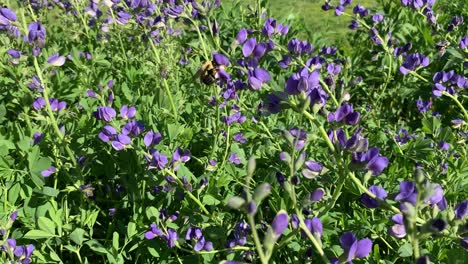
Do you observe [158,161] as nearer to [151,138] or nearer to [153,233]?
[151,138]

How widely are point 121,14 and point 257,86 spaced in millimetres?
1356

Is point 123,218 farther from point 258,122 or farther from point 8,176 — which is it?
point 258,122

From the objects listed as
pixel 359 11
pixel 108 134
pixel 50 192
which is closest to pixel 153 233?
pixel 108 134

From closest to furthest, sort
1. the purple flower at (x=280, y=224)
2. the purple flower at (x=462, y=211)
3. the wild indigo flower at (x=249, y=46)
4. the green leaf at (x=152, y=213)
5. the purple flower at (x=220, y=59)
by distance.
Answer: the purple flower at (x=280, y=224)
the purple flower at (x=462, y=211)
the wild indigo flower at (x=249, y=46)
the purple flower at (x=220, y=59)
the green leaf at (x=152, y=213)

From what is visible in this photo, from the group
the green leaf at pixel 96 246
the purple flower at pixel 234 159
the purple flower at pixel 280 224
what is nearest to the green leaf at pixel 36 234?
the green leaf at pixel 96 246

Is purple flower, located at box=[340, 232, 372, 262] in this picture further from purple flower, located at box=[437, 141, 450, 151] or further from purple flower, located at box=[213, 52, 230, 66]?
purple flower, located at box=[437, 141, 450, 151]

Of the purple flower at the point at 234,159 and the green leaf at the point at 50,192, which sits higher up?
the purple flower at the point at 234,159

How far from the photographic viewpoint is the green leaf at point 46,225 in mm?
1811

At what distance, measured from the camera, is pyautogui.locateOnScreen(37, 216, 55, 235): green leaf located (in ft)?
5.94

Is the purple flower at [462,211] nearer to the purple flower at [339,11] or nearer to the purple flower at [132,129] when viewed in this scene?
the purple flower at [132,129]

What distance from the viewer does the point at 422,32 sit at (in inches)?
146

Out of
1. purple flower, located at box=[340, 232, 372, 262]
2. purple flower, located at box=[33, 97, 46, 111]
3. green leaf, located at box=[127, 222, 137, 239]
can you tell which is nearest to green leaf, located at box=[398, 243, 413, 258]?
purple flower, located at box=[340, 232, 372, 262]

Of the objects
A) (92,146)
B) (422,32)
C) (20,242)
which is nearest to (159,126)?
(92,146)

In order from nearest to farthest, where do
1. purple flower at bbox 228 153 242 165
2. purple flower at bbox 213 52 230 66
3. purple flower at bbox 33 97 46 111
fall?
purple flower at bbox 213 52 230 66 < purple flower at bbox 33 97 46 111 < purple flower at bbox 228 153 242 165
